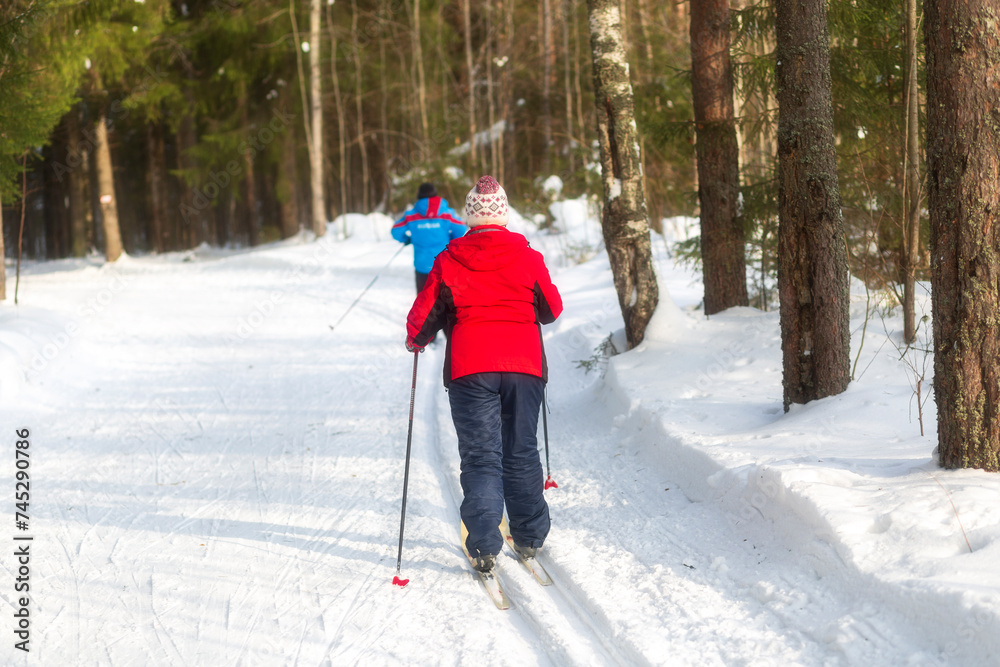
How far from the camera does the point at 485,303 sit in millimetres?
4117

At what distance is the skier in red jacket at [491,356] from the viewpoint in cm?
410

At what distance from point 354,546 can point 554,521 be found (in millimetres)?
1229

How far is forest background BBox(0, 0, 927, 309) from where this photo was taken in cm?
776

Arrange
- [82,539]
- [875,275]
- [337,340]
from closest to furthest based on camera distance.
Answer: [82,539], [875,275], [337,340]

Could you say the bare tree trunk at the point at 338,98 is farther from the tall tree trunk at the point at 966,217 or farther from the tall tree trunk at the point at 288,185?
the tall tree trunk at the point at 966,217

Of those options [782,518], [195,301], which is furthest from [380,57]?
[782,518]

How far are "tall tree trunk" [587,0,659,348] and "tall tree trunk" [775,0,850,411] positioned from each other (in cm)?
207

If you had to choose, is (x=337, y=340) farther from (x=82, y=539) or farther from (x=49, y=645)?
(x=49, y=645)

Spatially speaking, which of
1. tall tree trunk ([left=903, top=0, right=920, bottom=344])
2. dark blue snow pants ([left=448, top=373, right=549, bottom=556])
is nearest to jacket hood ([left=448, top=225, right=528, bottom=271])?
dark blue snow pants ([left=448, top=373, right=549, bottom=556])

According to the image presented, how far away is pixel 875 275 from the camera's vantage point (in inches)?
266

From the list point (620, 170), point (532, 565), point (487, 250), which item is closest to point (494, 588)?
point (532, 565)

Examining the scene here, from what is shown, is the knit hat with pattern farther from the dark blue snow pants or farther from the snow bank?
the snow bank

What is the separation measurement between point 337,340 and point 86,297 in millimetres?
6816

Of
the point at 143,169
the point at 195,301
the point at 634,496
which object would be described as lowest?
the point at 634,496
